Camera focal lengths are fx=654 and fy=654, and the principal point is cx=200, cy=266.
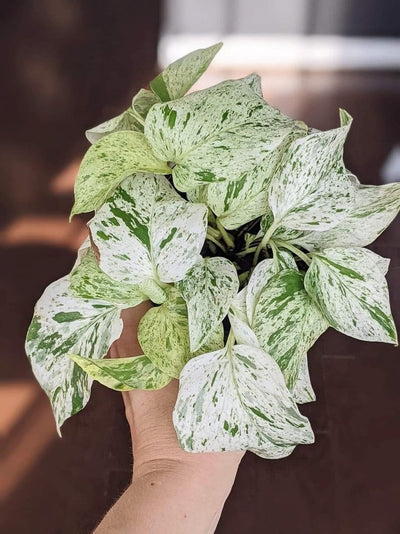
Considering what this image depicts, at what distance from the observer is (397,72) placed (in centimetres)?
156

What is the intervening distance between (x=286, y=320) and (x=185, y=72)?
7.9 inches

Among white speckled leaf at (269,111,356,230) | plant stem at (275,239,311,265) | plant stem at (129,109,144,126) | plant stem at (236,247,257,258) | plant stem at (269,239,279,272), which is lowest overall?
plant stem at (236,247,257,258)

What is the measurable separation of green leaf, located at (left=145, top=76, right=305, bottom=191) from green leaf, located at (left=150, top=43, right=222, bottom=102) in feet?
0.19

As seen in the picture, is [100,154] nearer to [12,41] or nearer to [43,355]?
[43,355]

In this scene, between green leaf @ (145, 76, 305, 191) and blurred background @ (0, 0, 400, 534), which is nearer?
green leaf @ (145, 76, 305, 191)

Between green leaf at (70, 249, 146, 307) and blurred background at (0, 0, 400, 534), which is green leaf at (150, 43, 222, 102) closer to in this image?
green leaf at (70, 249, 146, 307)

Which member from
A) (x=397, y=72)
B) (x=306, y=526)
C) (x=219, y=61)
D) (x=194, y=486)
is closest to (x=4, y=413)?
(x=306, y=526)

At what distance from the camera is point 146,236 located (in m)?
0.44

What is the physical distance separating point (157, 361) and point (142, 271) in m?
0.07

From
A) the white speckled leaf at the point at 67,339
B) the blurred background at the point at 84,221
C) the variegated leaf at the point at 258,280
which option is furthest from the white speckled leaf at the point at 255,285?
the blurred background at the point at 84,221

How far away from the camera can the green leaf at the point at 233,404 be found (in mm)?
438

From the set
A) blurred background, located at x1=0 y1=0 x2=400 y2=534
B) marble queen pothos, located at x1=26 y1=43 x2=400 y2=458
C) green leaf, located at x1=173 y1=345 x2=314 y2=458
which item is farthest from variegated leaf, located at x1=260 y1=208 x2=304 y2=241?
blurred background, located at x1=0 y1=0 x2=400 y2=534

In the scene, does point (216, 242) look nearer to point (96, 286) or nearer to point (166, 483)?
point (96, 286)

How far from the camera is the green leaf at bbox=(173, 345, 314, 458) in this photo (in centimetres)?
44
